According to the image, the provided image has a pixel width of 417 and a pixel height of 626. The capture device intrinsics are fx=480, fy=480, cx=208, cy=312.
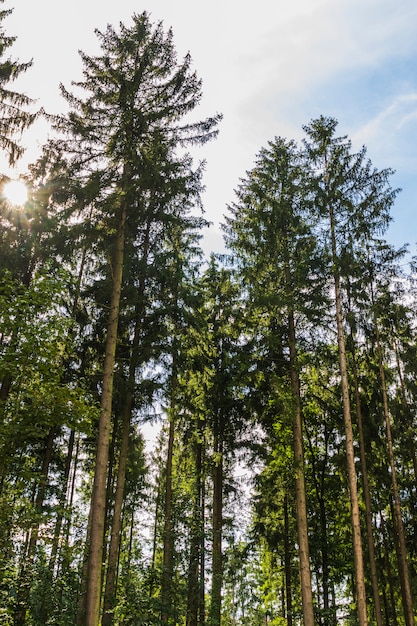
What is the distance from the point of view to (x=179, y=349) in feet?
48.5

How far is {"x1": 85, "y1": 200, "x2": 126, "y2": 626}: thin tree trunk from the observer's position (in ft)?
30.7

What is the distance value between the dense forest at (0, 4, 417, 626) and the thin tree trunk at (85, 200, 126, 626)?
0.14ft

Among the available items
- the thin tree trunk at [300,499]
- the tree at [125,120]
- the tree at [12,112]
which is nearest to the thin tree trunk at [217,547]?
the thin tree trunk at [300,499]

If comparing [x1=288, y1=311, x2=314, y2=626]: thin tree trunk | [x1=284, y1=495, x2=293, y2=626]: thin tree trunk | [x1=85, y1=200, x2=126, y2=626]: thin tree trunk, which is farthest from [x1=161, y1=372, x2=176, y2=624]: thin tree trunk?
[x1=284, y1=495, x2=293, y2=626]: thin tree trunk

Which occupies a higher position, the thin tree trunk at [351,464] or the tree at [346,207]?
the tree at [346,207]

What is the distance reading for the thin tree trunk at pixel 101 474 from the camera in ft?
30.7

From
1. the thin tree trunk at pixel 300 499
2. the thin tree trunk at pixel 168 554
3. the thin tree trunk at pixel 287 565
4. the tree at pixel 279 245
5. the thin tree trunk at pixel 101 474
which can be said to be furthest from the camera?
the thin tree trunk at pixel 287 565

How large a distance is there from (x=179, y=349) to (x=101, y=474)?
17.3 feet

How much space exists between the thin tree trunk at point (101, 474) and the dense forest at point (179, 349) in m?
0.04

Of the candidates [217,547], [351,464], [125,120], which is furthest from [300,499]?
[125,120]

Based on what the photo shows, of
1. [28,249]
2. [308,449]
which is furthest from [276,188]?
[308,449]

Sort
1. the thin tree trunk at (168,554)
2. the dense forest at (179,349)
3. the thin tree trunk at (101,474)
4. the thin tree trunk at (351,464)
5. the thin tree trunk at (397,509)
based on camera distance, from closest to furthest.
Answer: the thin tree trunk at (101,474), the dense forest at (179,349), the thin tree trunk at (351,464), the thin tree trunk at (168,554), the thin tree trunk at (397,509)

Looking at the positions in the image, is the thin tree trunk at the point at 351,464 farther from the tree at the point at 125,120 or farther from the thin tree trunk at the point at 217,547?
the tree at the point at 125,120

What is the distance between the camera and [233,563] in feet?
56.6
